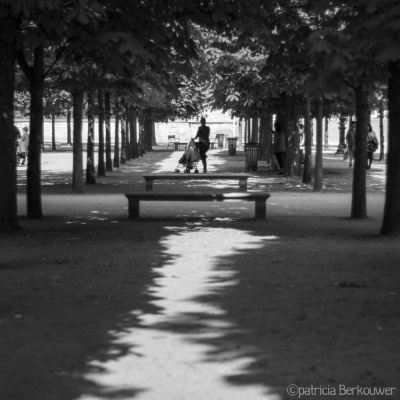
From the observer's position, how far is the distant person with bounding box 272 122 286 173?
3167 centimetres

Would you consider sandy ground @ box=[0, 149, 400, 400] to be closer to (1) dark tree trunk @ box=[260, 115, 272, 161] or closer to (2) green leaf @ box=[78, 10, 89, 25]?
(2) green leaf @ box=[78, 10, 89, 25]

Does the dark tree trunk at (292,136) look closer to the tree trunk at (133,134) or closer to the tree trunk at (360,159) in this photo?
the tree trunk at (360,159)

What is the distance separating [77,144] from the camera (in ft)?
70.4

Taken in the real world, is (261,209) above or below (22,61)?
below

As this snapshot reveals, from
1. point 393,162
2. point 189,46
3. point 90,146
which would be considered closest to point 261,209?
point 189,46

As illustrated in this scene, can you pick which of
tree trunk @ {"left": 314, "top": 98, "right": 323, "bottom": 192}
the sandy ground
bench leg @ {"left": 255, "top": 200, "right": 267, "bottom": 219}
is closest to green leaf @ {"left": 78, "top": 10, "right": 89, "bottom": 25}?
the sandy ground

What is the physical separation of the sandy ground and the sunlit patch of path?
0.01 metres

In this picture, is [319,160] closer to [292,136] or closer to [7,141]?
[292,136]

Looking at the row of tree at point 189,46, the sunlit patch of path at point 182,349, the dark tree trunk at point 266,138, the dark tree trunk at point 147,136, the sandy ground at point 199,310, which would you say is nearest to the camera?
the sunlit patch of path at point 182,349

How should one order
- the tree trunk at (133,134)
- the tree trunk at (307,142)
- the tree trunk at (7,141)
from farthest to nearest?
the tree trunk at (133,134)
the tree trunk at (307,142)
the tree trunk at (7,141)

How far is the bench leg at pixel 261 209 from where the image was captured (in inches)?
649

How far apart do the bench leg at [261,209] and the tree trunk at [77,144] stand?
20.2 feet

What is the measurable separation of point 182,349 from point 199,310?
4.97ft

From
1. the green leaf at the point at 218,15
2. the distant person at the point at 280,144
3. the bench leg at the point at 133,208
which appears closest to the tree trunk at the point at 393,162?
the green leaf at the point at 218,15
